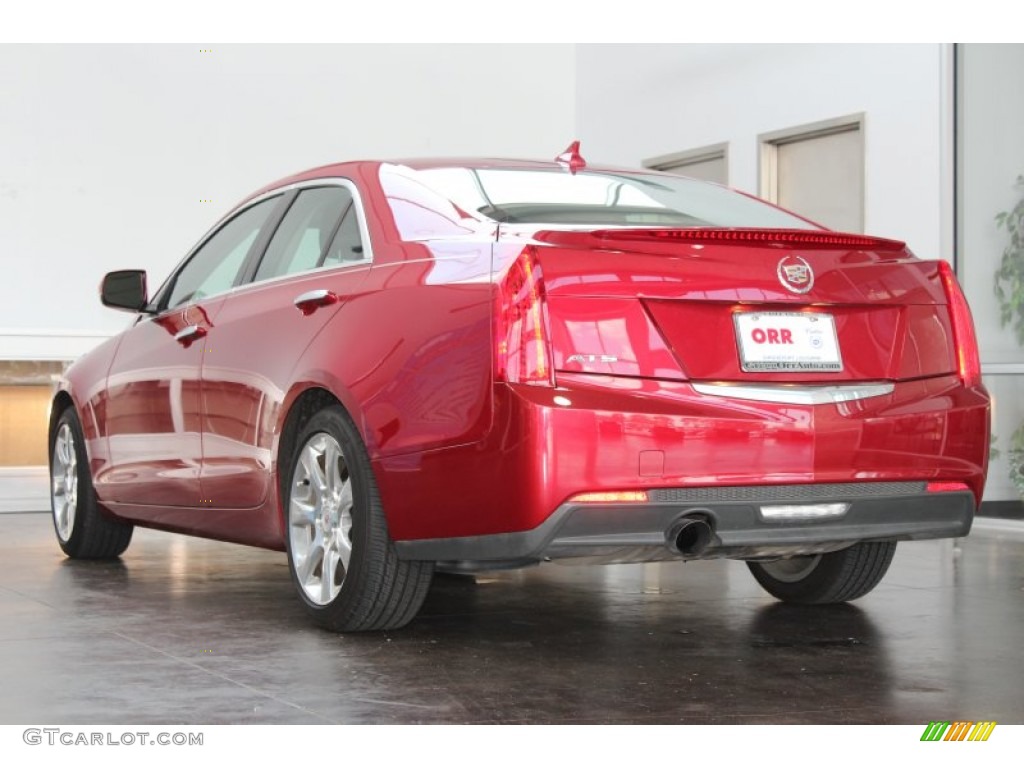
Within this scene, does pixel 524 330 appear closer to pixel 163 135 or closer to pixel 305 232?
pixel 305 232

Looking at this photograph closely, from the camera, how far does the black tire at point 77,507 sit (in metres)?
7.04

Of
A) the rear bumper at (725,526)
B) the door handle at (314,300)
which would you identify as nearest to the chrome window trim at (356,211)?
the door handle at (314,300)

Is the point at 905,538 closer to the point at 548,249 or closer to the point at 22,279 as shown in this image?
the point at 548,249

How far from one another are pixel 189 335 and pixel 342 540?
1.47 m

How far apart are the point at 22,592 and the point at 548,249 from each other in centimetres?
286

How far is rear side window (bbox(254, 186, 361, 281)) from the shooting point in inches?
207

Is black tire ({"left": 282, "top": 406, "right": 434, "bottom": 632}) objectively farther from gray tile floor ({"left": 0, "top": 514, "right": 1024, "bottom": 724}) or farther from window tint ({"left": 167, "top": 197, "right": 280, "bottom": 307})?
window tint ({"left": 167, "top": 197, "right": 280, "bottom": 307})

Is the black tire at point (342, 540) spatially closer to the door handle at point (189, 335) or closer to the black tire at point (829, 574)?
the door handle at point (189, 335)

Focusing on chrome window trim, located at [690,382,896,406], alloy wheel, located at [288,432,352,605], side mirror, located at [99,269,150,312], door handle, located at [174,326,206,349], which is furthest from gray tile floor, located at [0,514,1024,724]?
side mirror, located at [99,269,150,312]

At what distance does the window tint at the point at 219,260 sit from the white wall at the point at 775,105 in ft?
16.6

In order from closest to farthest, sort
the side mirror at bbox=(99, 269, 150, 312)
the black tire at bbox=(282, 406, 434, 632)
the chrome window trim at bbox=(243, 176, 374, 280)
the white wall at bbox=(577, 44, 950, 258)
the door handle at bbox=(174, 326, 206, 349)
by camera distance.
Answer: the black tire at bbox=(282, 406, 434, 632), the chrome window trim at bbox=(243, 176, 374, 280), the door handle at bbox=(174, 326, 206, 349), the side mirror at bbox=(99, 269, 150, 312), the white wall at bbox=(577, 44, 950, 258)

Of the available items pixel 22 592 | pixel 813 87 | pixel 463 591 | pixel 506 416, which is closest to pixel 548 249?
pixel 506 416

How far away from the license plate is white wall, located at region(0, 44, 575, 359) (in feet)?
25.8

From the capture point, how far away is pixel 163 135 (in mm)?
11789
